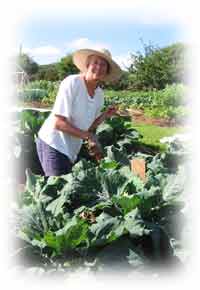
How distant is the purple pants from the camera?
387 cm

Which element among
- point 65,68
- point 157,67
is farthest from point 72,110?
point 65,68

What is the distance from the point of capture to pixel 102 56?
3.78 meters

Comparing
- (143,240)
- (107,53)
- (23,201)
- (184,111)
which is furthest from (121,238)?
(184,111)

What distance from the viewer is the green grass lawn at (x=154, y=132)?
8422 mm

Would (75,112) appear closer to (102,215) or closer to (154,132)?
(102,215)

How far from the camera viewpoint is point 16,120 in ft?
23.5

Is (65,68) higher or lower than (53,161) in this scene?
lower

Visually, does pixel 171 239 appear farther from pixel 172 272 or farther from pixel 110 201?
pixel 110 201

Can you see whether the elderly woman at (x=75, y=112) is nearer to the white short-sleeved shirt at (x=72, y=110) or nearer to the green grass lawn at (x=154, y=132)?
the white short-sleeved shirt at (x=72, y=110)

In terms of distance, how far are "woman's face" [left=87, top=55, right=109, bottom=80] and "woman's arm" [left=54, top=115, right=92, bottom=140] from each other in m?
0.35

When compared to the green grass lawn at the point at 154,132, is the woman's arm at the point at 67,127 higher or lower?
higher

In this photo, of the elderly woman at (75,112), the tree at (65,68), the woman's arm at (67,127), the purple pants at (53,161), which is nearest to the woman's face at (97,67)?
the elderly woman at (75,112)

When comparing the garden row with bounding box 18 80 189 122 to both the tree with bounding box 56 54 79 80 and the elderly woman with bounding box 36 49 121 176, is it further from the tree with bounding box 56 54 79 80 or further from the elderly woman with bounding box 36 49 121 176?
the elderly woman with bounding box 36 49 121 176

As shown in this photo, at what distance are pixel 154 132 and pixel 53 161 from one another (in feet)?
20.1
